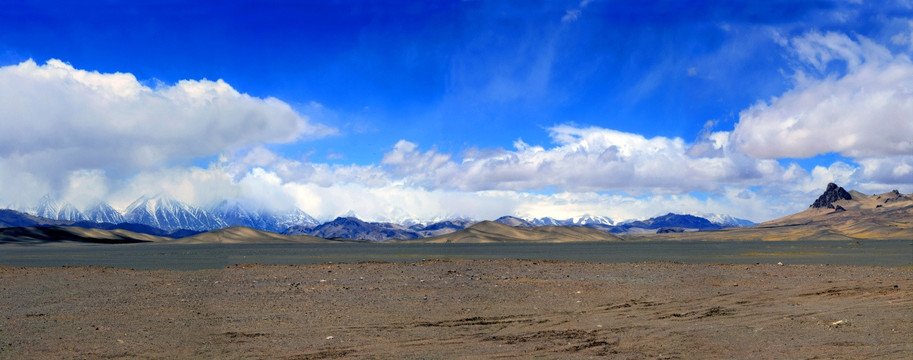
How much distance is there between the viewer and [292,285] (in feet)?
91.3

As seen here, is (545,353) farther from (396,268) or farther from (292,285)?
(396,268)

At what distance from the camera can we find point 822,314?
62.3 ft

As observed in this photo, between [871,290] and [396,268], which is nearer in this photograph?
[871,290]

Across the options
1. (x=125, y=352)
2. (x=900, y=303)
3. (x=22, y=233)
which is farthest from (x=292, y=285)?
(x=22, y=233)

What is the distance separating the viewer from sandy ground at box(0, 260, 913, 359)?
47.6 ft

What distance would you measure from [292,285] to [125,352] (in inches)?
529

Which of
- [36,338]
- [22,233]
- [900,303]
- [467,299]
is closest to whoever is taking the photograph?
[36,338]

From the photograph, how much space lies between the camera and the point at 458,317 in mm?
19516

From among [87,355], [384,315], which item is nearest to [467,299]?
[384,315]

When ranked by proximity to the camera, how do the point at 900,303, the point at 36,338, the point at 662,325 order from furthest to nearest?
the point at 900,303, the point at 662,325, the point at 36,338

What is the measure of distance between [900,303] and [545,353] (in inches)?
513

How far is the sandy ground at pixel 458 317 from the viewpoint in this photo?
1452 centimetres

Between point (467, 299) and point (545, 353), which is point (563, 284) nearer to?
point (467, 299)

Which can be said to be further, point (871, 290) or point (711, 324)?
point (871, 290)
